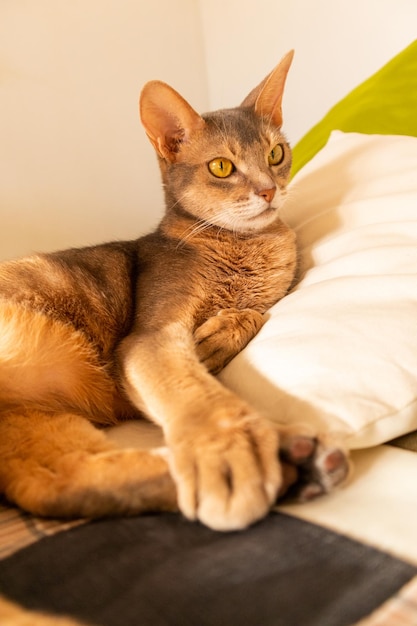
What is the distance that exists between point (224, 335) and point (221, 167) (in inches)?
18.8

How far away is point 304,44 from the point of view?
90.5 inches

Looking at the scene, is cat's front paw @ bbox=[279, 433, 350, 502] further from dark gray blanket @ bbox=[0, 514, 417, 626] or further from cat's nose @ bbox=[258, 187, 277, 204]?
cat's nose @ bbox=[258, 187, 277, 204]

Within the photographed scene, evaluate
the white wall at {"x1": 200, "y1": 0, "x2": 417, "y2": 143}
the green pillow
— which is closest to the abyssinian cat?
the green pillow

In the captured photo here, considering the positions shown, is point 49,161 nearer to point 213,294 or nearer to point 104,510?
point 213,294

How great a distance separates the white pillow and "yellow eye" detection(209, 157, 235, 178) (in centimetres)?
28

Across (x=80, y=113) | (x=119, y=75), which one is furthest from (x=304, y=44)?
(x=80, y=113)

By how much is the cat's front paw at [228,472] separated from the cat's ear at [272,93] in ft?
3.41

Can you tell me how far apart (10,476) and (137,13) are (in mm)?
2357

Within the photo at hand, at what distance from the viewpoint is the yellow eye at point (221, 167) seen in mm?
1304

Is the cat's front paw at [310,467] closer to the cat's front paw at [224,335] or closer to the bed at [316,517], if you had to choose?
the bed at [316,517]

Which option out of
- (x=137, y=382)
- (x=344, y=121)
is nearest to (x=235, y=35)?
(x=344, y=121)

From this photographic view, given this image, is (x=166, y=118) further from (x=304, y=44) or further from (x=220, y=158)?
(x=304, y=44)

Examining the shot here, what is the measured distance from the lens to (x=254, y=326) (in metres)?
1.12

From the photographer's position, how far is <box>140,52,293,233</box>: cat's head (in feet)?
4.17
